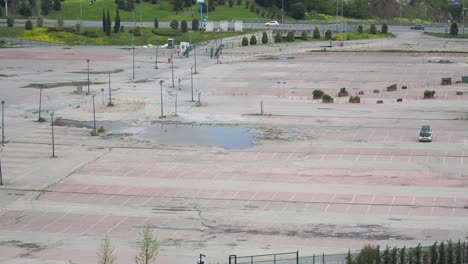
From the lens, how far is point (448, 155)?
70562mm

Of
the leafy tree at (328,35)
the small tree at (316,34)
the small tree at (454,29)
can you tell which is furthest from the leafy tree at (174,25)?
the small tree at (454,29)

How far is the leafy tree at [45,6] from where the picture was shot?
180m

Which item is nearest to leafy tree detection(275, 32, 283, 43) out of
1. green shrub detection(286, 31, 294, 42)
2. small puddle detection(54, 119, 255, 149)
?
green shrub detection(286, 31, 294, 42)

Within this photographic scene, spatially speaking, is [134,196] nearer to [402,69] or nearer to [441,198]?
[441,198]

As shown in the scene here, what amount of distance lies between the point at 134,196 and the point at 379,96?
4835 centimetres

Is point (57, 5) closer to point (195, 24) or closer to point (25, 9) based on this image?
point (25, 9)

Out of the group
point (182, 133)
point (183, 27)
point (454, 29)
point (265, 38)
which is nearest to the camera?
point (182, 133)

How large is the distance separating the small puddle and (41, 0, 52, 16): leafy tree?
96.5 meters

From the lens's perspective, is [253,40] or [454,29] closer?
[253,40]

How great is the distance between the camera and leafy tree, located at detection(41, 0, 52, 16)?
180m

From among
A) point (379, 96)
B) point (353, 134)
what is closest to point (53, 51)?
point (379, 96)

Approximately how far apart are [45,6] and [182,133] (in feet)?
346

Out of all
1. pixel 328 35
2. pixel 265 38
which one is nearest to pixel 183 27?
pixel 265 38

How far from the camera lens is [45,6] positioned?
179 metres
